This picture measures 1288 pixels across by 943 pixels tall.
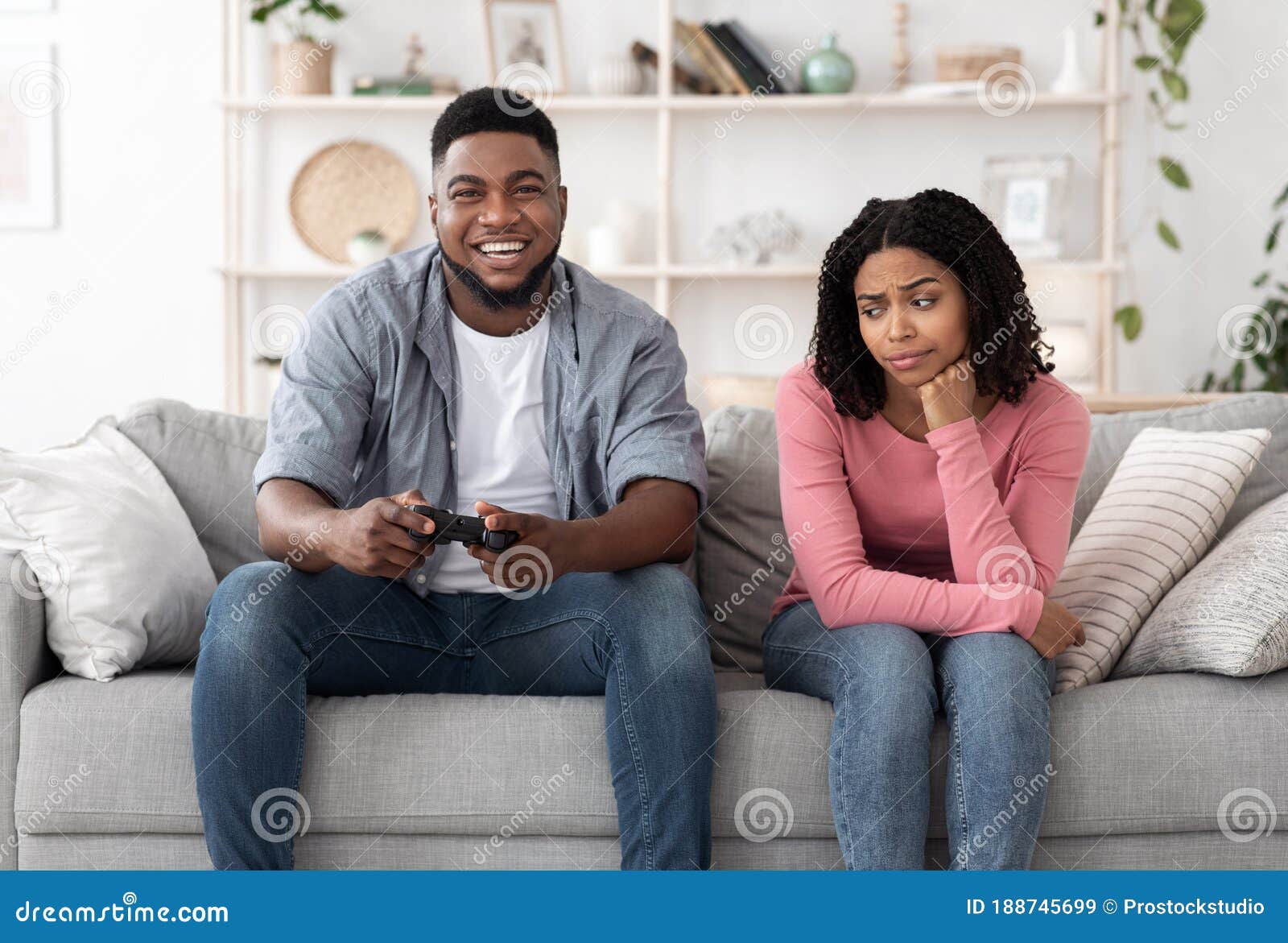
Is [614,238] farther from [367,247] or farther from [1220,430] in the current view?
[1220,430]

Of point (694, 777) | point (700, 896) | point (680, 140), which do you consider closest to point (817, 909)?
point (700, 896)

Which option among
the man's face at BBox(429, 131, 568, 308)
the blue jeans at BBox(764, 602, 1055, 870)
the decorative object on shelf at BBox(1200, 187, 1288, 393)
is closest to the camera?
the blue jeans at BBox(764, 602, 1055, 870)

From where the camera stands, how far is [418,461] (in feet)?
5.59

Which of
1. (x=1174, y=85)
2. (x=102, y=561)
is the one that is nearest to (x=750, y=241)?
(x=1174, y=85)

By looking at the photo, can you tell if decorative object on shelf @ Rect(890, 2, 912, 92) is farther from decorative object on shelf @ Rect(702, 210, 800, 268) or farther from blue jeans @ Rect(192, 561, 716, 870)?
blue jeans @ Rect(192, 561, 716, 870)

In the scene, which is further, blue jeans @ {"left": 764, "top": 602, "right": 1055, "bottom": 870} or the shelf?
the shelf

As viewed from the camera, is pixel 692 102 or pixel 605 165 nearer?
pixel 692 102

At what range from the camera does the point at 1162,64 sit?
12.7 ft

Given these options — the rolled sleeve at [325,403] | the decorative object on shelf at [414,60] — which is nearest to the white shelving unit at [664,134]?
the decorative object on shelf at [414,60]

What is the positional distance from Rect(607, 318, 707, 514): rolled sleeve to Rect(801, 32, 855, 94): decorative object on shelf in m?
2.32

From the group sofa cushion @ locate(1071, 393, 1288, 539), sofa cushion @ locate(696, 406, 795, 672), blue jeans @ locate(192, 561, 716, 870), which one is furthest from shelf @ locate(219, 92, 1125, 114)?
blue jeans @ locate(192, 561, 716, 870)

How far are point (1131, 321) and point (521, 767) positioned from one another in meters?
2.82

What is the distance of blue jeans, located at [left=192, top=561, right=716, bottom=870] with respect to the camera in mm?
1420

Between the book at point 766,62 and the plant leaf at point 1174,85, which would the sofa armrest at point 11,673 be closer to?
the book at point 766,62
